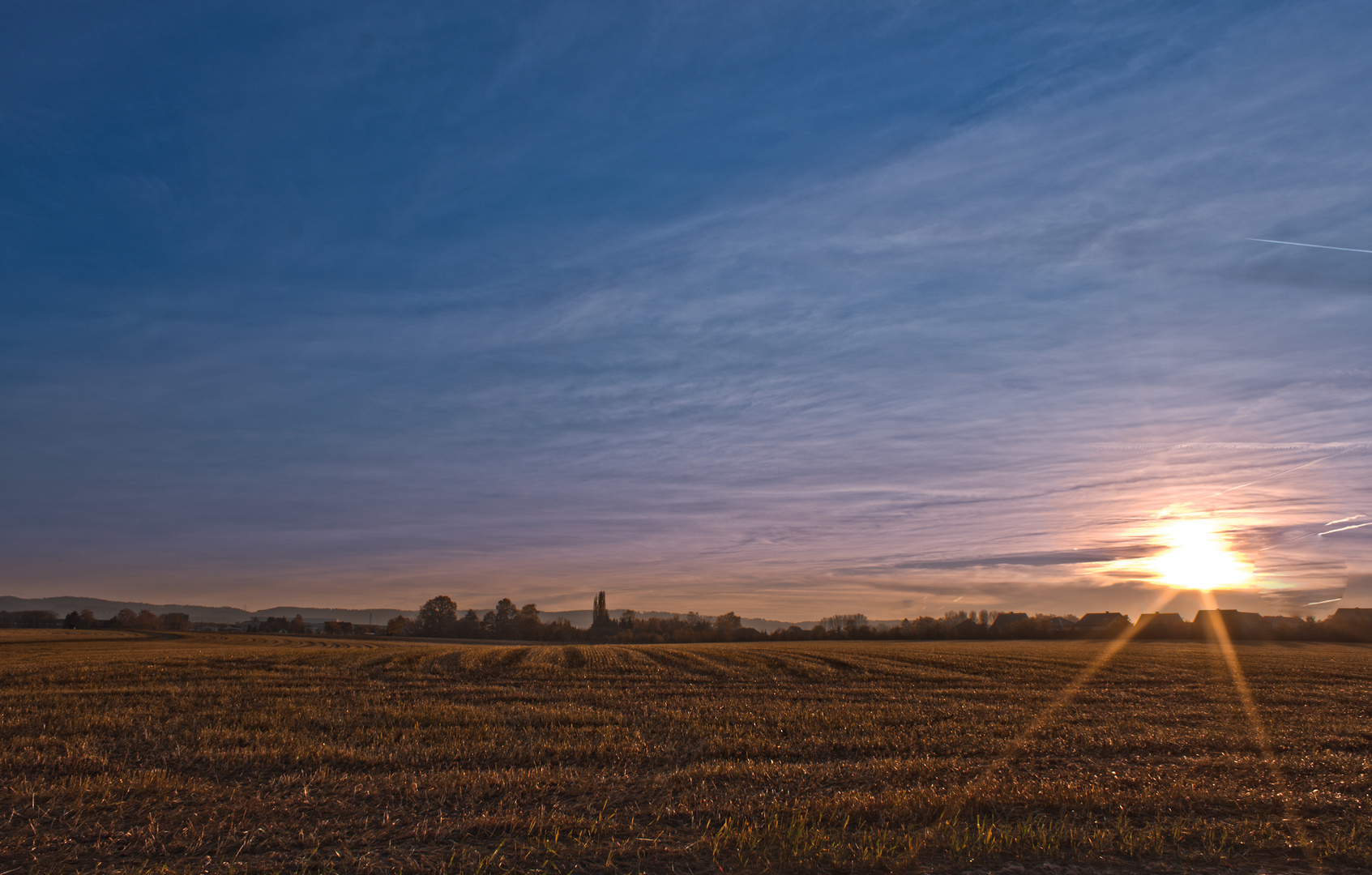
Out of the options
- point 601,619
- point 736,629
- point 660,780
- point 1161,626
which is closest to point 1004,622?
point 1161,626

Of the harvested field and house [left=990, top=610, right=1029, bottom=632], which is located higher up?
the harvested field

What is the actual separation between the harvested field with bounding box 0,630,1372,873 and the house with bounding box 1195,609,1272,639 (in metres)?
110

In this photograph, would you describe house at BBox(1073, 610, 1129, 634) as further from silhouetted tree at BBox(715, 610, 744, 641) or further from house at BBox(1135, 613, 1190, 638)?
silhouetted tree at BBox(715, 610, 744, 641)

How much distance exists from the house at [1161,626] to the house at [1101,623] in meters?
4.52

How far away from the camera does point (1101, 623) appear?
477 feet

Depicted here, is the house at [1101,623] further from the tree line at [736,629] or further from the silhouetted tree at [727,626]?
the silhouetted tree at [727,626]

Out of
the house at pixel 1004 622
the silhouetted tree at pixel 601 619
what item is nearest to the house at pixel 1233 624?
the house at pixel 1004 622

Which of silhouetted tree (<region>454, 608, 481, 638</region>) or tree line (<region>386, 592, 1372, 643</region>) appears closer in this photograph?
tree line (<region>386, 592, 1372, 643</region>)

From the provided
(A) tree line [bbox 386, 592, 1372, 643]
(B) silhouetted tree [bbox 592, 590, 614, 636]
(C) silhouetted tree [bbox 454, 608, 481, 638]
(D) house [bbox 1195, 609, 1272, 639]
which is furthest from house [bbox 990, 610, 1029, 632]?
(C) silhouetted tree [bbox 454, 608, 481, 638]

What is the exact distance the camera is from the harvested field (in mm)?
8156

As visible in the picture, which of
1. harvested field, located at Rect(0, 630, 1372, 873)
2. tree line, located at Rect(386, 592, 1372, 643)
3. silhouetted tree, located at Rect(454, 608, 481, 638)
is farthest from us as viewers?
silhouetted tree, located at Rect(454, 608, 481, 638)

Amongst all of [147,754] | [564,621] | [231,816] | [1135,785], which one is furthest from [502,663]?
[564,621]

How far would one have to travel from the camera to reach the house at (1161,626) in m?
112

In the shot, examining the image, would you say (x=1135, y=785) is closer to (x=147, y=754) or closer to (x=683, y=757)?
(x=683, y=757)
